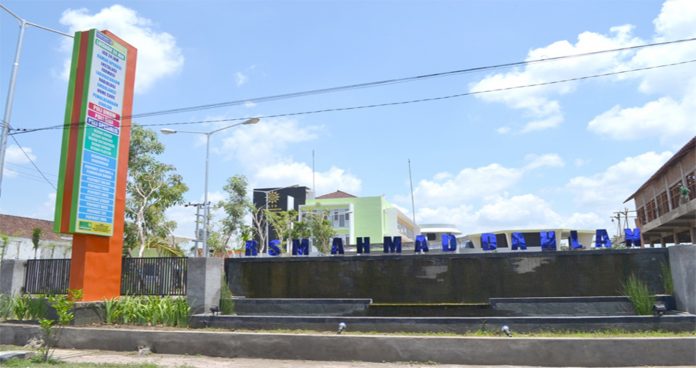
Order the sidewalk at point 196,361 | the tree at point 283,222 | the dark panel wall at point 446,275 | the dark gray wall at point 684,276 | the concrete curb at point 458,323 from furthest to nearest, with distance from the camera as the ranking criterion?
the tree at point 283,222 → the dark panel wall at point 446,275 → the dark gray wall at point 684,276 → the concrete curb at point 458,323 → the sidewalk at point 196,361

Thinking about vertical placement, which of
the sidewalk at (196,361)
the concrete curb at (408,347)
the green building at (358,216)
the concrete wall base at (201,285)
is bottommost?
the sidewalk at (196,361)

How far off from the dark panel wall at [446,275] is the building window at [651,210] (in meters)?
38.4

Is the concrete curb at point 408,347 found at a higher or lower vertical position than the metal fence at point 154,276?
lower

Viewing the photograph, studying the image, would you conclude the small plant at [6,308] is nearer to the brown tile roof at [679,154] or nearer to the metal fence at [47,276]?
the metal fence at [47,276]

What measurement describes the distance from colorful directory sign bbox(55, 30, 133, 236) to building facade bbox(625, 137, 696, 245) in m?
34.2

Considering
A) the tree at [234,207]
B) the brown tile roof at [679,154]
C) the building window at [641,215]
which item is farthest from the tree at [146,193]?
the building window at [641,215]

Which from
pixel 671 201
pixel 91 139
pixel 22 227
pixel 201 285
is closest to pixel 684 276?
pixel 201 285

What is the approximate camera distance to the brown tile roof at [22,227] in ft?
159

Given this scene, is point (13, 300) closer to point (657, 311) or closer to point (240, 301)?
point (240, 301)

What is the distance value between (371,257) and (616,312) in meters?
7.22

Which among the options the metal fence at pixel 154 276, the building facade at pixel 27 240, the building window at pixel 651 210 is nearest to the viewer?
the metal fence at pixel 154 276

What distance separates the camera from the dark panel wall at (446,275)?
14688 mm

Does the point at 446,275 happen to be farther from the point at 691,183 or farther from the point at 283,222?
the point at 283,222

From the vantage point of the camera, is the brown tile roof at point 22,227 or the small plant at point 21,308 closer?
the small plant at point 21,308
